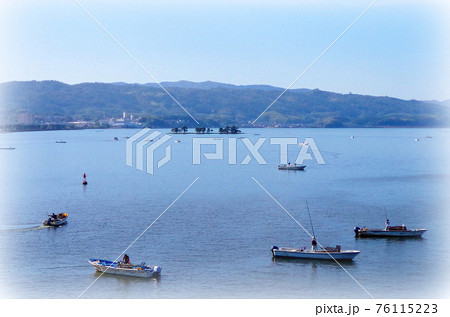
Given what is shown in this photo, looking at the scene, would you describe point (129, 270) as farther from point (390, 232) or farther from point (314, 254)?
point (390, 232)

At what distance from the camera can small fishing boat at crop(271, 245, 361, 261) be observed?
15.3 meters

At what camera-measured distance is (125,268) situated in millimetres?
14109

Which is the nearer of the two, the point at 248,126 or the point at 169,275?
the point at 169,275

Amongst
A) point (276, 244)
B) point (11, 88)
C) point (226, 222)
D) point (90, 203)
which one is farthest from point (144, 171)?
point (11, 88)

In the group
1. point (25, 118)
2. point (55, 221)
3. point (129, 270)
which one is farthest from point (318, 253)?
point (25, 118)

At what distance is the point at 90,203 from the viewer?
2433 cm

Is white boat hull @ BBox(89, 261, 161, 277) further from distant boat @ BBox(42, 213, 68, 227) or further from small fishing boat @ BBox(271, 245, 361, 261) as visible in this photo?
distant boat @ BBox(42, 213, 68, 227)

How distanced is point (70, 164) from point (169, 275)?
31660mm

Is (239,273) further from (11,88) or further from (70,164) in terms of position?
(11,88)

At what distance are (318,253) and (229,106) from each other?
114 meters

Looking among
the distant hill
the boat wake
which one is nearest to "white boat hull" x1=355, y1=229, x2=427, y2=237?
the boat wake

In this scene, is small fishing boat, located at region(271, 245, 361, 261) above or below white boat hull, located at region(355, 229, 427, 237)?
below

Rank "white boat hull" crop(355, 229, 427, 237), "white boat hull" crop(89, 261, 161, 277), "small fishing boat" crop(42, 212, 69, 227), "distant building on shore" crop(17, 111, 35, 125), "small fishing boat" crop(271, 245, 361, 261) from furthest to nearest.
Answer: "distant building on shore" crop(17, 111, 35, 125) < "small fishing boat" crop(42, 212, 69, 227) < "white boat hull" crop(355, 229, 427, 237) < "small fishing boat" crop(271, 245, 361, 261) < "white boat hull" crop(89, 261, 161, 277)
